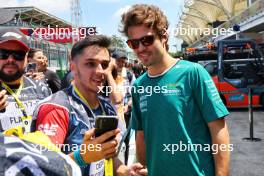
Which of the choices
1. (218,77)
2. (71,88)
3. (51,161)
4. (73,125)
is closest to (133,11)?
(71,88)

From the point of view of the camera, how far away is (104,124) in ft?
5.36

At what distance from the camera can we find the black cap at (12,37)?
2.78 metres

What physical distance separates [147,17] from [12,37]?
1129 millimetres

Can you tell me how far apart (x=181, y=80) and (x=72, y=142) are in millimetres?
746

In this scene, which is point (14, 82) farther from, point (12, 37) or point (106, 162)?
point (106, 162)

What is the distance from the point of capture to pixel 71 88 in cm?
214

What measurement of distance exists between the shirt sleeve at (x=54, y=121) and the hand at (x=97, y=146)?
0.18 m

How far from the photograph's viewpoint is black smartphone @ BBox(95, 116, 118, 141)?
1.62m

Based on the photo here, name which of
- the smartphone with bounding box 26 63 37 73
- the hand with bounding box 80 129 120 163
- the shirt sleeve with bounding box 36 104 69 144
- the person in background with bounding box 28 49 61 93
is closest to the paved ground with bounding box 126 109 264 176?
the person in background with bounding box 28 49 61 93

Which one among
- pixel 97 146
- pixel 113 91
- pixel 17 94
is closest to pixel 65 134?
pixel 97 146

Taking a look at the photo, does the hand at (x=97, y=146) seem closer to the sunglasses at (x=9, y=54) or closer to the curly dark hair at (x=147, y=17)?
the curly dark hair at (x=147, y=17)

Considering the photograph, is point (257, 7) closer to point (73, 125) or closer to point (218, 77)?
point (218, 77)

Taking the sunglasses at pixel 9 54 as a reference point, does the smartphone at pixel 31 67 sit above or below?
below

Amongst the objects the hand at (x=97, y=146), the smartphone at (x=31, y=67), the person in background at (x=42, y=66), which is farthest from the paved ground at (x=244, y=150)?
the hand at (x=97, y=146)
